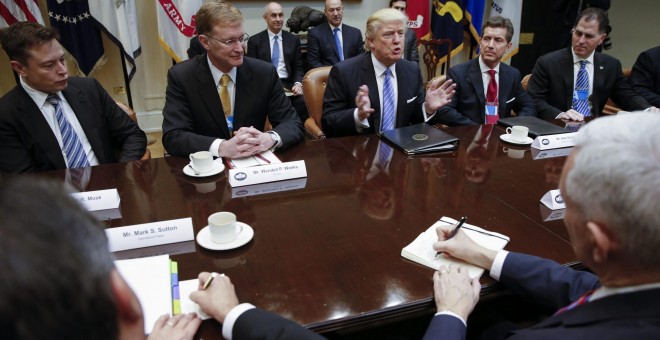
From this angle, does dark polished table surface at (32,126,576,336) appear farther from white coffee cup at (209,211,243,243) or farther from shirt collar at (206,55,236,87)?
shirt collar at (206,55,236,87)

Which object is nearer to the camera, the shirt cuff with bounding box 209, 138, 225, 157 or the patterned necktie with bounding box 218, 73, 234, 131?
the shirt cuff with bounding box 209, 138, 225, 157

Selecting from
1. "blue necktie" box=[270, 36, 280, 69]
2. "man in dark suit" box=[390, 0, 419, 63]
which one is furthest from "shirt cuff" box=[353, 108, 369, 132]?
"man in dark suit" box=[390, 0, 419, 63]

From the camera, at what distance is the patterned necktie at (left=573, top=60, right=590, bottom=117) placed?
3119 mm

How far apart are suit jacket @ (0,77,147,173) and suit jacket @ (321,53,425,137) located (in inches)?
39.9

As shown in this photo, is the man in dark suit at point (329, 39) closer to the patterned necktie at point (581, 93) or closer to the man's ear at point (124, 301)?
the patterned necktie at point (581, 93)

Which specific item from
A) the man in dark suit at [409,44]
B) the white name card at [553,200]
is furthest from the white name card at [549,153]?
the man in dark suit at [409,44]

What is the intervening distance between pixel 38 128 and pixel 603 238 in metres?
2.15

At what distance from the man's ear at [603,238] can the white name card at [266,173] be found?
1.05 m

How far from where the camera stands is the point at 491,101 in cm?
288

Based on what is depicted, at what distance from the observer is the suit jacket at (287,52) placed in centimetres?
454

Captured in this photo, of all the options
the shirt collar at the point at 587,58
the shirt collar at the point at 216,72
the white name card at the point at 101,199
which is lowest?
the white name card at the point at 101,199


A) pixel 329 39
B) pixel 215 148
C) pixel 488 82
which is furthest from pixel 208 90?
pixel 329 39

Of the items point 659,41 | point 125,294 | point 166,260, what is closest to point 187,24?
point 166,260

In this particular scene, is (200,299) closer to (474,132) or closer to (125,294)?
(125,294)
